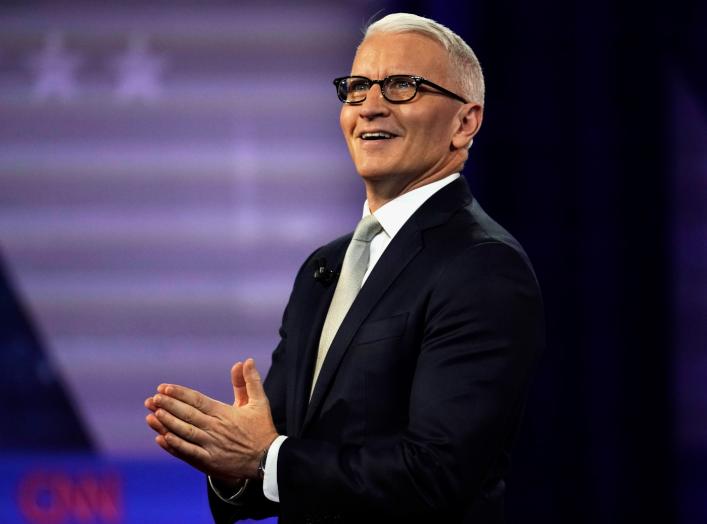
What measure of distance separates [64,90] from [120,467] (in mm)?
1322

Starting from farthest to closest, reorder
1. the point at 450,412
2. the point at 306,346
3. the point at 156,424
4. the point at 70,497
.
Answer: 1. the point at 70,497
2. the point at 306,346
3. the point at 156,424
4. the point at 450,412

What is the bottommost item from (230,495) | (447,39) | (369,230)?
(230,495)

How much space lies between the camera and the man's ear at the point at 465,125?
1.77 m

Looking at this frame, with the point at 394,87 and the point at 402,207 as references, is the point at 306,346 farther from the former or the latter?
the point at 394,87

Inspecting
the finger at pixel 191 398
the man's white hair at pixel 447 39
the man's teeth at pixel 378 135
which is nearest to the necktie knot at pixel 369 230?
the man's teeth at pixel 378 135

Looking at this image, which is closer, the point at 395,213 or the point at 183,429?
the point at 183,429

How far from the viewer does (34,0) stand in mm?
3570

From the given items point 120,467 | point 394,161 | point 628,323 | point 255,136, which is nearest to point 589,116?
point 628,323

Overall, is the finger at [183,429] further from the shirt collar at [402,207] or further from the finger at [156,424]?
the shirt collar at [402,207]

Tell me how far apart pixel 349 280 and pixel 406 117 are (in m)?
0.29

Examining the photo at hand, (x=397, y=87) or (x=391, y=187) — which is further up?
(x=397, y=87)

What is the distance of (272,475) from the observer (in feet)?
5.07

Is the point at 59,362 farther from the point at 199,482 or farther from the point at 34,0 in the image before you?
the point at 34,0

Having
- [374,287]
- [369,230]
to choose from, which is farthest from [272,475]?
[369,230]
